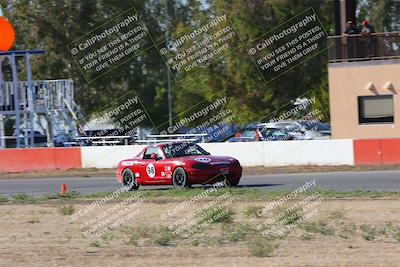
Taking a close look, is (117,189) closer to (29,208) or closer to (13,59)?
(29,208)

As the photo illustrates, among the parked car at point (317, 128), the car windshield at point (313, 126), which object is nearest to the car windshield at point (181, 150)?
the parked car at point (317, 128)

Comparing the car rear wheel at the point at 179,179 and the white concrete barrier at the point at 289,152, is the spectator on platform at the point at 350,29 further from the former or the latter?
the car rear wheel at the point at 179,179

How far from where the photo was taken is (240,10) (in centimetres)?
4575

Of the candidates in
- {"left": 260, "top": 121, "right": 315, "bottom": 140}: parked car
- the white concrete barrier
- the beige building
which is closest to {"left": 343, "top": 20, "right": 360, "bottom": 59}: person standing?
the beige building

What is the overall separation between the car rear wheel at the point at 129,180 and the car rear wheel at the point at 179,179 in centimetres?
142

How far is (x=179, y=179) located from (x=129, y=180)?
5.82 ft

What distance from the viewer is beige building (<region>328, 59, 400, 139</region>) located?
32.0 m

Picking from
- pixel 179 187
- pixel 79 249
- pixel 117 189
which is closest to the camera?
pixel 79 249

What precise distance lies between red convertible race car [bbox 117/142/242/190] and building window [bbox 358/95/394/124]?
12004mm

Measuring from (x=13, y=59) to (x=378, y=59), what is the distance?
15.2 metres

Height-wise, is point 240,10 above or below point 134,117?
above

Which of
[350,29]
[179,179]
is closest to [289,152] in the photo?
[350,29]

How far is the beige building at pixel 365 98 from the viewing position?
32.0 m

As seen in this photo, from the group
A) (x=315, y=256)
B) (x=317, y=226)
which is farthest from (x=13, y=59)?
(x=315, y=256)
